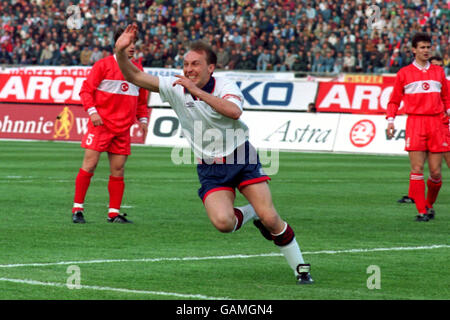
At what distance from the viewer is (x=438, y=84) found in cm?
1188

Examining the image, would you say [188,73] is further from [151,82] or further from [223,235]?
[223,235]

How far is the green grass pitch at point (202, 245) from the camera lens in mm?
6816

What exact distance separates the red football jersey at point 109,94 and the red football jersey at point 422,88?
327 centimetres

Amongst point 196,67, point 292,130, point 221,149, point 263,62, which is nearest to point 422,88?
point 221,149

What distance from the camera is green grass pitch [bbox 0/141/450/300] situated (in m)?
6.82

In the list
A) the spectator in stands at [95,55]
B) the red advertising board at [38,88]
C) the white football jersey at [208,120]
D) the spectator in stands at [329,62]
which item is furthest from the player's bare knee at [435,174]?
the spectator in stands at [95,55]

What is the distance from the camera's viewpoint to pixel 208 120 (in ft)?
24.5

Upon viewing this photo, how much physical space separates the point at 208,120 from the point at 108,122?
156 inches

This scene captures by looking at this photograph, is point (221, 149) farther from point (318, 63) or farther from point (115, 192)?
point (318, 63)

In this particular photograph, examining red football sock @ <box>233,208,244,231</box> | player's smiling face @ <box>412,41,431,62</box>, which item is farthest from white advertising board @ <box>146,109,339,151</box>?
red football sock @ <box>233,208,244,231</box>

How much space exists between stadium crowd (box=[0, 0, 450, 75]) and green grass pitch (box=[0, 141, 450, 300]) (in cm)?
1941

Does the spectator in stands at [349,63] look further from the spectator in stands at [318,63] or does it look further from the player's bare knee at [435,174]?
the player's bare knee at [435,174]

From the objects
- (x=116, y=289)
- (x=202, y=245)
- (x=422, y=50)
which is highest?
(x=422, y=50)

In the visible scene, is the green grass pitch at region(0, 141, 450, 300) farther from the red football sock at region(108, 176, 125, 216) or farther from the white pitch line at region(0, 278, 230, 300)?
the red football sock at region(108, 176, 125, 216)
